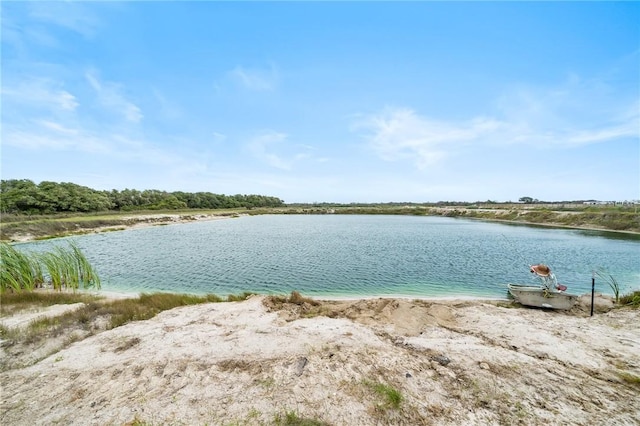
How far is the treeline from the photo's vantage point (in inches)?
2606

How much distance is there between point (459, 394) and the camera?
6117 millimetres

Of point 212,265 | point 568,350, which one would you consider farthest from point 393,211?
point 568,350

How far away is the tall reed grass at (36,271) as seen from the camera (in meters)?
14.4

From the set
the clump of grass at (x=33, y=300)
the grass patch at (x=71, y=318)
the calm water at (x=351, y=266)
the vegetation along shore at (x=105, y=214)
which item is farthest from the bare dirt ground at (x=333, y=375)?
the vegetation along shore at (x=105, y=214)

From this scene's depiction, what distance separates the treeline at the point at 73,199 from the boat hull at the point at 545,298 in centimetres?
9135

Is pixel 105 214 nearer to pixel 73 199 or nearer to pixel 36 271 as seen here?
pixel 73 199

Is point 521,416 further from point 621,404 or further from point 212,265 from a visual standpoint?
point 212,265

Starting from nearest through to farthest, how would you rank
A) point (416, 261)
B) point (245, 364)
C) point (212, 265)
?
point (245, 364) → point (212, 265) → point (416, 261)

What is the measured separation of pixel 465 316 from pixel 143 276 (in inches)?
833

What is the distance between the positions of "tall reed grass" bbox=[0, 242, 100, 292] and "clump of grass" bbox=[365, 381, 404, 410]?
18.1 meters

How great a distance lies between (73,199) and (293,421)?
97.5 meters

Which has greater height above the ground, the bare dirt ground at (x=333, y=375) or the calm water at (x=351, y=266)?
the bare dirt ground at (x=333, y=375)

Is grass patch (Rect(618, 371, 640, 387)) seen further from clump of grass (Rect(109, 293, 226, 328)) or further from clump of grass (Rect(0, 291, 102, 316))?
clump of grass (Rect(0, 291, 102, 316))

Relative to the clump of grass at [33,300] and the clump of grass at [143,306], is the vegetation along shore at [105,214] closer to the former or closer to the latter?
the clump of grass at [33,300]
